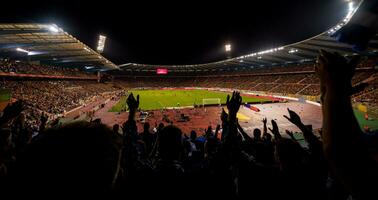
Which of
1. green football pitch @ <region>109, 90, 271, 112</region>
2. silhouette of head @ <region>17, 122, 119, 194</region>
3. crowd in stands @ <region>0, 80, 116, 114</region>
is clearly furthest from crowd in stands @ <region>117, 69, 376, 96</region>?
silhouette of head @ <region>17, 122, 119, 194</region>

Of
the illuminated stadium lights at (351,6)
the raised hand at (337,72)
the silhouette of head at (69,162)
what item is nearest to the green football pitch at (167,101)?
the illuminated stadium lights at (351,6)

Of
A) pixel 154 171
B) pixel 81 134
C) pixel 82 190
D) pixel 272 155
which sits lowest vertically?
pixel 272 155

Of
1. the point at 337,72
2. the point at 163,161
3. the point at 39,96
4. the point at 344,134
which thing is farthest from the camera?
the point at 39,96

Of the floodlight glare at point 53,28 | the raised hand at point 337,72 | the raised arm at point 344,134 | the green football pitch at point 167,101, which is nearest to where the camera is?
the raised arm at point 344,134

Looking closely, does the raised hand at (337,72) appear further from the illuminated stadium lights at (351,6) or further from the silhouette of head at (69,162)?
the illuminated stadium lights at (351,6)

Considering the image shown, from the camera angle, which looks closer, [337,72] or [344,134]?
[344,134]

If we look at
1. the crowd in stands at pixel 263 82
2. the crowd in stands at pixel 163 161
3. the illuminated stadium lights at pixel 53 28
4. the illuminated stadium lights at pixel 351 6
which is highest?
the illuminated stadium lights at pixel 351 6

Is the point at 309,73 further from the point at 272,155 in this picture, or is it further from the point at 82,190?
the point at 82,190

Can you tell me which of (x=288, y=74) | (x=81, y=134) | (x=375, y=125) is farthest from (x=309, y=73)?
(x=81, y=134)

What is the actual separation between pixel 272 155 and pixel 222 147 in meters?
2.22

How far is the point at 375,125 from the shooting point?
20.7 meters

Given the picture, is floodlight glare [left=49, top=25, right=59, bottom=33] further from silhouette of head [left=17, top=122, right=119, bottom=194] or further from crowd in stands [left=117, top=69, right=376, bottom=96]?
crowd in stands [left=117, top=69, right=376, bottom=96]

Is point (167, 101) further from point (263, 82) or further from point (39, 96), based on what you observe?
point (263, 82)

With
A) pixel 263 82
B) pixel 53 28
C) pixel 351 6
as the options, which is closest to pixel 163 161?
pixel 53 28
